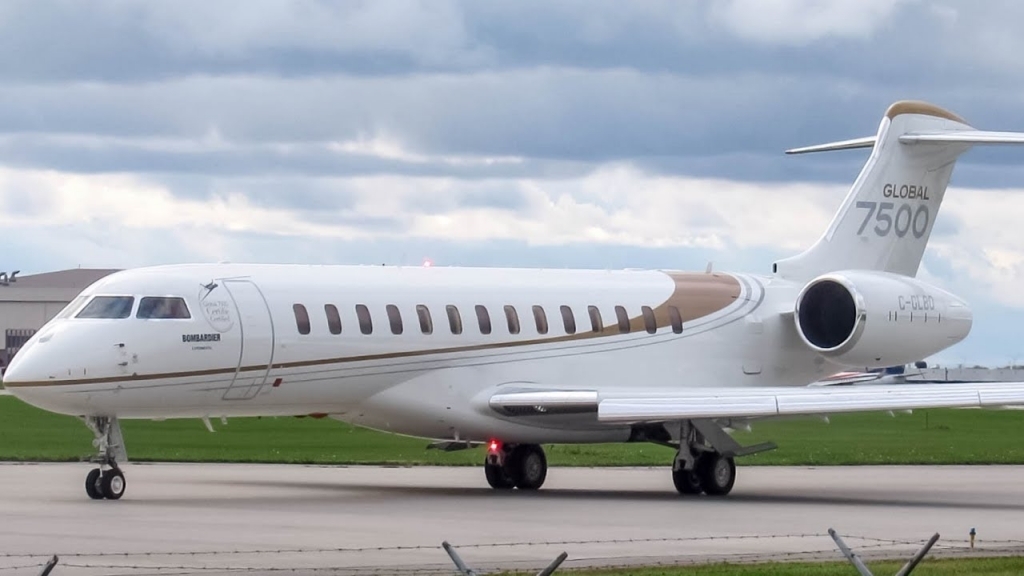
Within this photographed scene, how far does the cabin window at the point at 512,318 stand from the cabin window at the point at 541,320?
409 mm

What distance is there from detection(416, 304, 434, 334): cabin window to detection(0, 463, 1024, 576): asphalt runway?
2.55 m

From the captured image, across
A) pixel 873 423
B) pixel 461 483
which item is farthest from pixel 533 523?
pixel 873 423

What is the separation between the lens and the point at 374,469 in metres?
35.7

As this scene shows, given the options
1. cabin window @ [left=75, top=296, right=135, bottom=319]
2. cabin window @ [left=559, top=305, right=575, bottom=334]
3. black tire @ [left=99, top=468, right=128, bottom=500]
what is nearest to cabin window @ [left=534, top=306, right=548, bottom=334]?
cabin window @ [left=559, top=305, right=575, bottom=334]

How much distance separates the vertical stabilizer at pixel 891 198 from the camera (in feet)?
111

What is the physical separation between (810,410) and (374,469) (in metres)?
10.9

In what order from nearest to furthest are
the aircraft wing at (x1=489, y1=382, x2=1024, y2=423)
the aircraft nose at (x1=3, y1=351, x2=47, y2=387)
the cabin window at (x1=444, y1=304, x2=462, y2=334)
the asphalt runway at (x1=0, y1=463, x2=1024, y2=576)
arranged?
the asphalt runway at (x1=0, y1=463, x2=1024, y2=576)
the aircraft nose at (x1=3, y1=351, x2=47, y2=387)
the aircraft wing at (x1=489, y1=382, x2=1024, y2=423)
the cabin window at (x1=444, y1=304, x2=462, y2=334)

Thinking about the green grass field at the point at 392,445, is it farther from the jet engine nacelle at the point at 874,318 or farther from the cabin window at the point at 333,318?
the cabin window at the point at 333,318

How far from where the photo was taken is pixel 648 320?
3167 cm

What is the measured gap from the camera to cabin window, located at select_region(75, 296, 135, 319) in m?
25.9

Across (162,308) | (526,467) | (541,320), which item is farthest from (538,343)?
(162,308)

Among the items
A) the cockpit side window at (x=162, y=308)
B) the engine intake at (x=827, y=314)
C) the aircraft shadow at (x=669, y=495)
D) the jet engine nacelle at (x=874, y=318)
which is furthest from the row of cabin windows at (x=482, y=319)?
the aircraft shadow at (x=669, y=495)

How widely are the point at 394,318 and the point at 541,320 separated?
2957 millimetres

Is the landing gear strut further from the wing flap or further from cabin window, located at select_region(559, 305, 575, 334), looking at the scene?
cabin window, located at select_region(559, 305, 575, 334)
